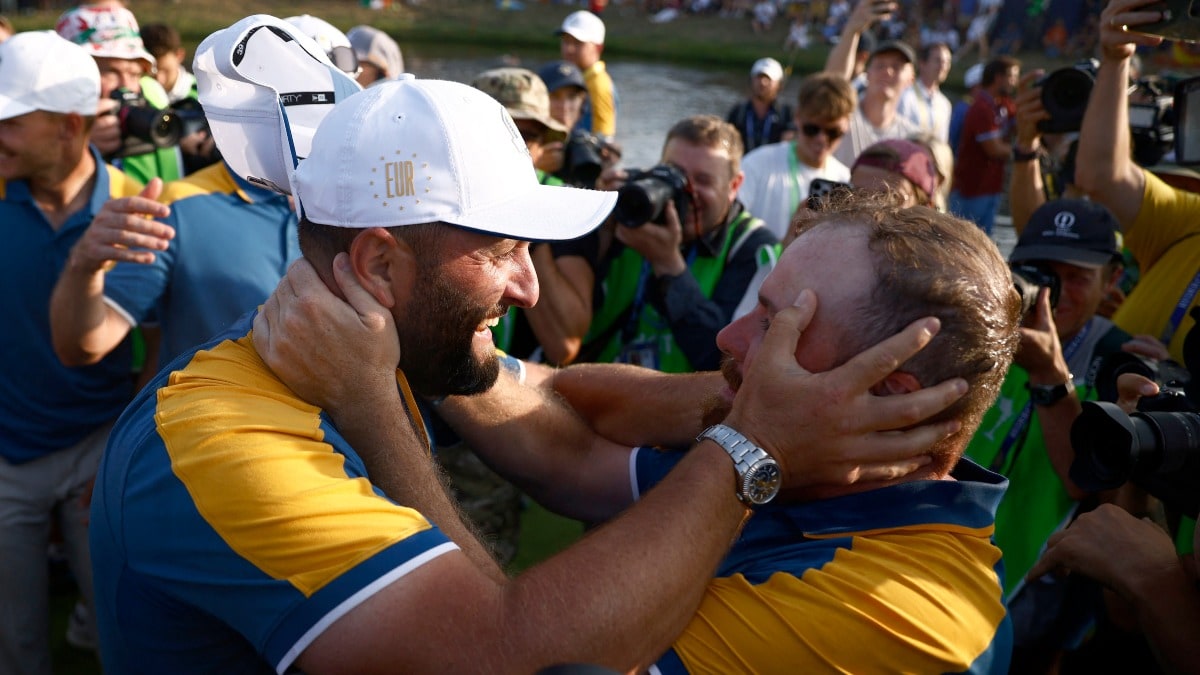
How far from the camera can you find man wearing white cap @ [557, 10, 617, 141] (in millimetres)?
7746

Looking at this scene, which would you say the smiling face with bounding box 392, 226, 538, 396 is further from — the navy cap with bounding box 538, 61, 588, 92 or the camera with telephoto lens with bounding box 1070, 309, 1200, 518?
the navy cap with bounding box 538, 61, 588, 92

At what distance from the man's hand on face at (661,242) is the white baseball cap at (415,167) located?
66.7 inches

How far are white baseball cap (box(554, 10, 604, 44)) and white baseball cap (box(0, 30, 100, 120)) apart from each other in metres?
4.67

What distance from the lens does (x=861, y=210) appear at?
1787mm

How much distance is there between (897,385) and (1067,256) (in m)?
1.75

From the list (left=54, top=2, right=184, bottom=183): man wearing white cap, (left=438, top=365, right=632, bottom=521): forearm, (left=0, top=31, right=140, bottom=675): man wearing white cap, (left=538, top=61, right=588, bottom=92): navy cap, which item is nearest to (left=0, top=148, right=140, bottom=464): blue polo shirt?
(left=0, top=31, right=140, bottom=675): man wearing white cap

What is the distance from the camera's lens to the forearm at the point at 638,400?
218 cm

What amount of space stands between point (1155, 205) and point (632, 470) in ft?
7.95

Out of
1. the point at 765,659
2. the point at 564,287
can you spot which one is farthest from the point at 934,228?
the point at 564,287

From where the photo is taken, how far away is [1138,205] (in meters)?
3.55

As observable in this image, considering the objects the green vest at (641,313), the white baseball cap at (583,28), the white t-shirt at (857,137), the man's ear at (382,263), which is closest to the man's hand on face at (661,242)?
the green vest at (641,313)

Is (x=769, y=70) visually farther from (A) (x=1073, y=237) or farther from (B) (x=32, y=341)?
(B) (x=32, y=341)

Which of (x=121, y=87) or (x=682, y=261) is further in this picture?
(x=121, y=87)

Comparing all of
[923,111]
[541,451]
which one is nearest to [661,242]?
[541,451]
